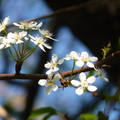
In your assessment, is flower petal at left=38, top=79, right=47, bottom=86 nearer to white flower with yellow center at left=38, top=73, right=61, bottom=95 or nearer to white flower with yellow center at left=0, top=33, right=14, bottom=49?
white flower with yellow center at left=38, top=73, right=61, bottom=95

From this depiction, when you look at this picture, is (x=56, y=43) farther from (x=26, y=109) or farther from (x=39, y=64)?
(x=26, y=109)

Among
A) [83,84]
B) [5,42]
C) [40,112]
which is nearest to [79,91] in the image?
[83,84]

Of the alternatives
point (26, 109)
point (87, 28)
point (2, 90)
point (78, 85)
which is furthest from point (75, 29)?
point (2, 90)

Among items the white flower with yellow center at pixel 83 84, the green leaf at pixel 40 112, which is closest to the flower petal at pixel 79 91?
the white flower with yellow center at pixel 83 84

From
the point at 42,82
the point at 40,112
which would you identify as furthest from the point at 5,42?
the point at 40,112

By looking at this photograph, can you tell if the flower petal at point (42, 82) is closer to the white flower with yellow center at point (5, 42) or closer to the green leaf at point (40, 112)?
the white flower with yellow center at point (5, 42)

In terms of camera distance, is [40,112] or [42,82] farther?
[40,112]

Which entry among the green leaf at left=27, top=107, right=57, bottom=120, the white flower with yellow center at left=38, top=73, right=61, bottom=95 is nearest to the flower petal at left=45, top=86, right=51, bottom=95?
the white flower with yellow center at left=38, top=73, right=61, bottom=95

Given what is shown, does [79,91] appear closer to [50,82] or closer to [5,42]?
[50,82]

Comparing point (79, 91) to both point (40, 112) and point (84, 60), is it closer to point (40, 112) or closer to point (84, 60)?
point (84, 60)

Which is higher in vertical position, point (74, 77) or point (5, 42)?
point (5, 42)

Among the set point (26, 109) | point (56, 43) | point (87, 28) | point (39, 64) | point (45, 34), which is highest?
point (56, 43)
